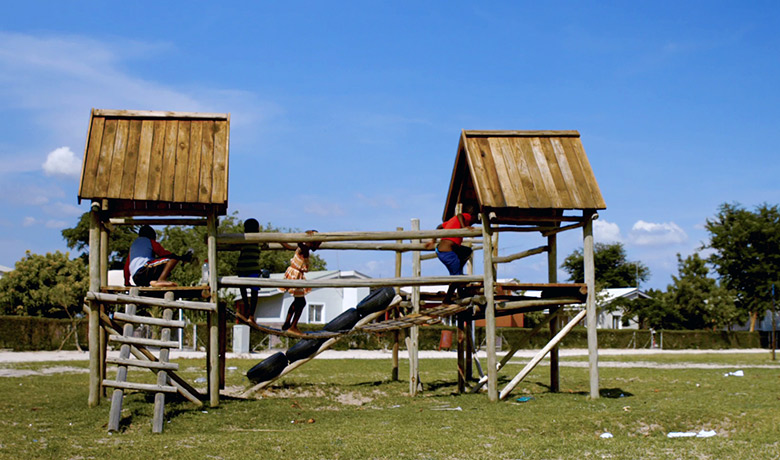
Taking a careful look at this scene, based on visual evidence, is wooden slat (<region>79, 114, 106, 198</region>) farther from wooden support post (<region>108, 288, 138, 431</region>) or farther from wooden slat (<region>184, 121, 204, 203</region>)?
wooden support post (<region>108, 288, 138, 431</region>)

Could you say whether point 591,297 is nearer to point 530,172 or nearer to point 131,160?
point 530,172

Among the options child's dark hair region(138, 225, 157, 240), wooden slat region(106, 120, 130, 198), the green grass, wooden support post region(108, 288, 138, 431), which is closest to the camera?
the green grass

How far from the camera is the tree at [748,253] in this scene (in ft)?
183

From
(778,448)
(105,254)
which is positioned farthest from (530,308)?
(105,254)

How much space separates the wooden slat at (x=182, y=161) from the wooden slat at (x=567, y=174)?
24.7 feet

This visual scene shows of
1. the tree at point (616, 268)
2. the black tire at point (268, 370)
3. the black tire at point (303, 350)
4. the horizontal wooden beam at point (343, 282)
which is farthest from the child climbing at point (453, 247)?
the tree at point (616, 268)

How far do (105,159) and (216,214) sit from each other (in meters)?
2.22

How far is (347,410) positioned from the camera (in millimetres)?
14266

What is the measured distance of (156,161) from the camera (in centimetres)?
1393

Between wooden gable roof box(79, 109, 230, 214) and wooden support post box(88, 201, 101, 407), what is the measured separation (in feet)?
1.83

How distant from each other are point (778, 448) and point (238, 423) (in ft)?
25.8

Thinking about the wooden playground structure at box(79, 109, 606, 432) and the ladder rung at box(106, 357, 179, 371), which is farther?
the wooden playground structure at box(79, 109, 606, 432)

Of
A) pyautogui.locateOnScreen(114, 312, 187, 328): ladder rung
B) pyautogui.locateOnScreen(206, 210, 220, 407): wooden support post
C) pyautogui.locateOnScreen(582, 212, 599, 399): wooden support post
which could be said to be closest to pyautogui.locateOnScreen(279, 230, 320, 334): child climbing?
pyautogui.locateOnScreen(206, 210, 220, 407): wooden support post

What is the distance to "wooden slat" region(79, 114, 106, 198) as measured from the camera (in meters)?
13.4
